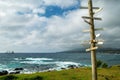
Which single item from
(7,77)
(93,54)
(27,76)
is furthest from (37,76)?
(93,54)

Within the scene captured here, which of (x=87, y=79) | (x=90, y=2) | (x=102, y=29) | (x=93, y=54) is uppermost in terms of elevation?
(x=90, y=2)

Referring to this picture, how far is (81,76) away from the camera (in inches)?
2329

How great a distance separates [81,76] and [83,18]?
38681mm

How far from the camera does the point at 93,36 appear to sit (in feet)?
72.4

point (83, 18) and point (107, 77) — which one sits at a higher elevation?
point (83, 18)

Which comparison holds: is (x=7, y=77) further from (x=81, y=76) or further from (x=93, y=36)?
(x=93, y=36)

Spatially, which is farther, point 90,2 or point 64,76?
point 64,76

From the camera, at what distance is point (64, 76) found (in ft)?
195

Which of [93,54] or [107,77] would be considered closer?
[93,54]

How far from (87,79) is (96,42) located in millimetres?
35444

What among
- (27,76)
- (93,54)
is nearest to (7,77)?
(27,76)

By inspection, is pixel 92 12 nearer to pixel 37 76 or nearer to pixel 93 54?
pixel 93 54

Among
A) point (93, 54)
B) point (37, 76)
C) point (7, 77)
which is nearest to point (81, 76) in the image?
point (37, 76)

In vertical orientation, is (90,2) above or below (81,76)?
above
